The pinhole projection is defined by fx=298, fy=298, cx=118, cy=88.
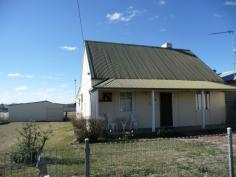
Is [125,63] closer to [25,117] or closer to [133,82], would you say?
[133,82]

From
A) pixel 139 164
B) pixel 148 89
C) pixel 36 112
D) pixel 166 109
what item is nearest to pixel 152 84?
pixel 148 89

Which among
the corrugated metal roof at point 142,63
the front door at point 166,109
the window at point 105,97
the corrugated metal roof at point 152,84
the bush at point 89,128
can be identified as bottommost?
the bush at point 89,128

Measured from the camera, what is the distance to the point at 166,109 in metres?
18.4

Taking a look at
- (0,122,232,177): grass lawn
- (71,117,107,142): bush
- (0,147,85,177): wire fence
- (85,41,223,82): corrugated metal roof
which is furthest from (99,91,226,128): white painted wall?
(0,147,85,177): wire fence

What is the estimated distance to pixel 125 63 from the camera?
19641mm

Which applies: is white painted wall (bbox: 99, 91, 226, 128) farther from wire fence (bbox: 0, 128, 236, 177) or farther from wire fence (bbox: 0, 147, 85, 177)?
wire fence (bbox: 0, 147, 85, 177)

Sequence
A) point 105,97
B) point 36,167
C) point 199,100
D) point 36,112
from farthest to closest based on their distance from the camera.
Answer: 1. point 36,112
2. point 199,100
3. point 105,97
4. point 36,167

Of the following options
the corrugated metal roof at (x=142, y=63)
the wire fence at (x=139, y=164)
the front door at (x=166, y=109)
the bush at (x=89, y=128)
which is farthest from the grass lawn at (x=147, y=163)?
the corrugated metal roof at (x=142, y=63)

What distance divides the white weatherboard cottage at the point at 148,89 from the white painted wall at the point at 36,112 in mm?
23097

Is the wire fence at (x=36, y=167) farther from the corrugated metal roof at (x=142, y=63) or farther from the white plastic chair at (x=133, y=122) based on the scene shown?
the corrugated metal roof at (x=142, y=63)

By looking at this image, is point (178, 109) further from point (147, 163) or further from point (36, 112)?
point (36, 112)

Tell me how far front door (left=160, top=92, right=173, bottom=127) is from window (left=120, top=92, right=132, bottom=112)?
2.11 metres

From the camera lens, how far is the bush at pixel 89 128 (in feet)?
44.9

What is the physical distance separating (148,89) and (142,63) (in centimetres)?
A: 460
